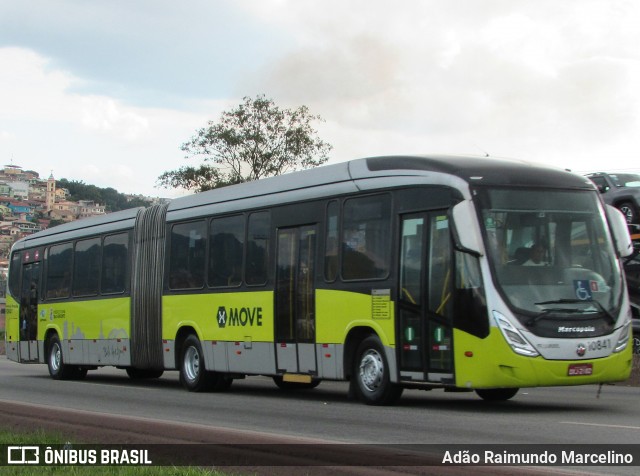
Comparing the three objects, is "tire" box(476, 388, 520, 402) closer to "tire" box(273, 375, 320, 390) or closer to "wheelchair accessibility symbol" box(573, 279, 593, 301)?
"wheelchair accessibility symbol" box(573, 279, 593, 301)

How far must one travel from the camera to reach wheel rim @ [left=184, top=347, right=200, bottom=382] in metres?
20.5

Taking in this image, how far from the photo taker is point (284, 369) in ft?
57.8

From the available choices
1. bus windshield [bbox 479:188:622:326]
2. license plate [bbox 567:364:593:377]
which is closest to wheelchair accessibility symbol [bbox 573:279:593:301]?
bus windshield [bbox 479:188:622:326]

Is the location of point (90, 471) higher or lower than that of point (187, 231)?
lower

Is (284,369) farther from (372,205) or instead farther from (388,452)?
(388,452)

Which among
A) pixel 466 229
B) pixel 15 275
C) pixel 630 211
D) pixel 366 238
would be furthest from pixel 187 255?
pixel 630 211

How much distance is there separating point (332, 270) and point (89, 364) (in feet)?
34.8

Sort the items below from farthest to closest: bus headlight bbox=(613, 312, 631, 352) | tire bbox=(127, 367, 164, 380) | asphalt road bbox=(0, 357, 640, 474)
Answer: tire bbox=(127, 367, 164, 380), bus headlight bbox=(613, 312, 631, 352), asphalt road bbox=(0, 357, 640, 474)

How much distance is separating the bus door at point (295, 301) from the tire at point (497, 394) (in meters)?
2.54

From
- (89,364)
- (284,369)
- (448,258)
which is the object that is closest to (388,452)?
(448,258)

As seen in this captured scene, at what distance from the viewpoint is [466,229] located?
13812 mm

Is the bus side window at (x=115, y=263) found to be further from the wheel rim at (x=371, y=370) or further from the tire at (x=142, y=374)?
the wheel rim at (x=371, y=370)

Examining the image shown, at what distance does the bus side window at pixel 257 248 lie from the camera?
1833 centimetres

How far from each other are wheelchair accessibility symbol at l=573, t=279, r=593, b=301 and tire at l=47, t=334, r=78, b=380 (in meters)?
15.7
